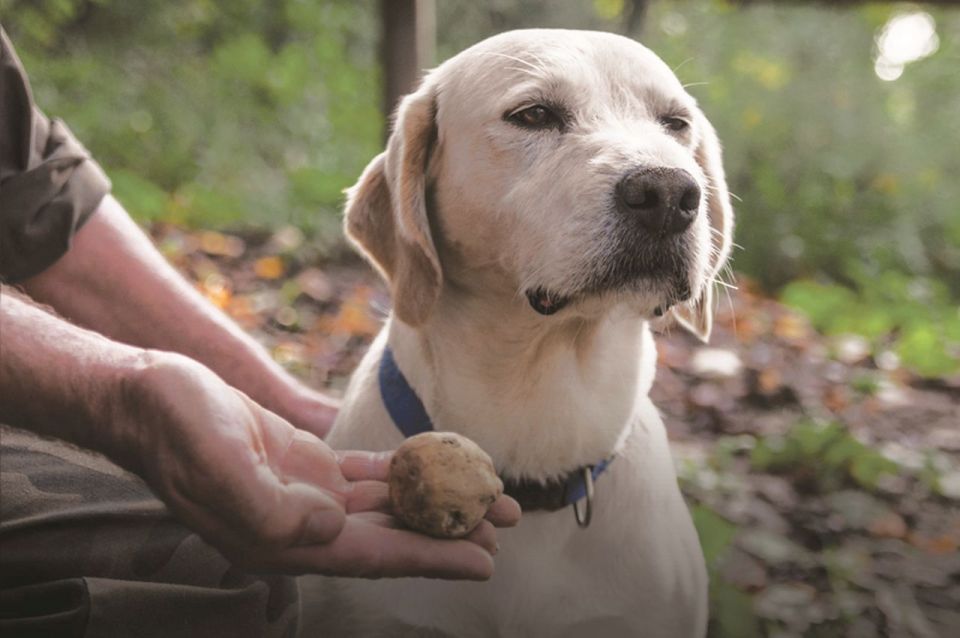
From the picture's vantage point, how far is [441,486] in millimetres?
Result: 1469

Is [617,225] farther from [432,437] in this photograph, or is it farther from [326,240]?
[326,240]

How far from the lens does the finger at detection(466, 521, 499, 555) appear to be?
150 centimetres

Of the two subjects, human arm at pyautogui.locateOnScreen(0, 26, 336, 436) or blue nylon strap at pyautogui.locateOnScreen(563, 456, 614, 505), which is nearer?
blue nylon strap at pyautogui.locateOnScreen(563, 456, 614, 505)

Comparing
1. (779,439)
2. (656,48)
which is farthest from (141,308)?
(656,48)

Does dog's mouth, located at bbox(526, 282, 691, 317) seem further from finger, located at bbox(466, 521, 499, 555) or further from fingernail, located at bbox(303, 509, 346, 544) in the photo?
fingernail, located at bbox(303, 509, 346, 544)

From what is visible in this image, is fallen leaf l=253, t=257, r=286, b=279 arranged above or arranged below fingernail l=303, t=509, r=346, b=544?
below

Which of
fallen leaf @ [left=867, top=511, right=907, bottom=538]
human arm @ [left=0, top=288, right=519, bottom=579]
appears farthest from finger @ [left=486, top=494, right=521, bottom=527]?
fallen leaf @ [left=867, top=511, right=907, bottom=538]

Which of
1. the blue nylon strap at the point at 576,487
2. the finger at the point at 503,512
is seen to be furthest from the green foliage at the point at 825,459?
the finger at the point at 503,512

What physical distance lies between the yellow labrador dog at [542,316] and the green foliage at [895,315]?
2.44 metres

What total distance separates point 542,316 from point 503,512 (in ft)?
1.58

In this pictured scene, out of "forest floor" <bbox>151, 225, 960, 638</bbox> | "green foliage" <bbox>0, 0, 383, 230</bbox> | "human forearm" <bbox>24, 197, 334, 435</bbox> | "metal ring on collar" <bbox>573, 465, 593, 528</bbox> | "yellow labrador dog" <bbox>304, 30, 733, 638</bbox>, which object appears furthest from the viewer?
"green foliage" <bbox>0, 0, 383, 230</bbox>

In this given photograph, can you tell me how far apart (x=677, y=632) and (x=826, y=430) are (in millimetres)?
1419

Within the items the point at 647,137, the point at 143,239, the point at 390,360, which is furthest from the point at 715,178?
the point at 143,239

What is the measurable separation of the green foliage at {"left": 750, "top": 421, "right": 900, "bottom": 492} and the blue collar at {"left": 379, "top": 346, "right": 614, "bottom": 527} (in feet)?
4.42
